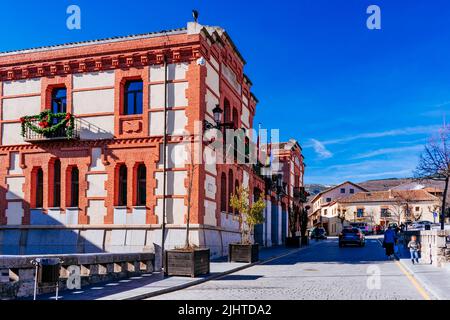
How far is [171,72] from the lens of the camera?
76.3 feet

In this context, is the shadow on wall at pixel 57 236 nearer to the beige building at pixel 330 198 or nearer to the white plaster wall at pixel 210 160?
the white plaster wall at pixel 210 160

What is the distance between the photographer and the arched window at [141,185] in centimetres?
2358

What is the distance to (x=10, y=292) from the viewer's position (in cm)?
1088

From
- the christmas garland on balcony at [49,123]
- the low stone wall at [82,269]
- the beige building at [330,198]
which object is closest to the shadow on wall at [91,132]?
the christmas garland on balcony at [49,123]

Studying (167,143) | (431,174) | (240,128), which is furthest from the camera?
(431,174)

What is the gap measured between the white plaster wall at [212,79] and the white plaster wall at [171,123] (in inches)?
87.7

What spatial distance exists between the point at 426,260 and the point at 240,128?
13.0 m

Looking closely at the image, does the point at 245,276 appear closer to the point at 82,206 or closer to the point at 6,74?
the point at 82,206

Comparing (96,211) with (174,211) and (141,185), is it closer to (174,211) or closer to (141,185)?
(141,185)

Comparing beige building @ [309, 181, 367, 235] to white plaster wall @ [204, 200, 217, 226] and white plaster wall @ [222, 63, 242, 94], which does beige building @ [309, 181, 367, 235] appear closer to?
white plaster wall @ [222, 63, 242, 94]

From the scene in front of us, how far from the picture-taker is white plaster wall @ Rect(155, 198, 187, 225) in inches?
883

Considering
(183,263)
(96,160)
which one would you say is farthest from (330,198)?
(183,263)

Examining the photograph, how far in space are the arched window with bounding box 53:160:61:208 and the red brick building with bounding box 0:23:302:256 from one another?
51 millimetres
